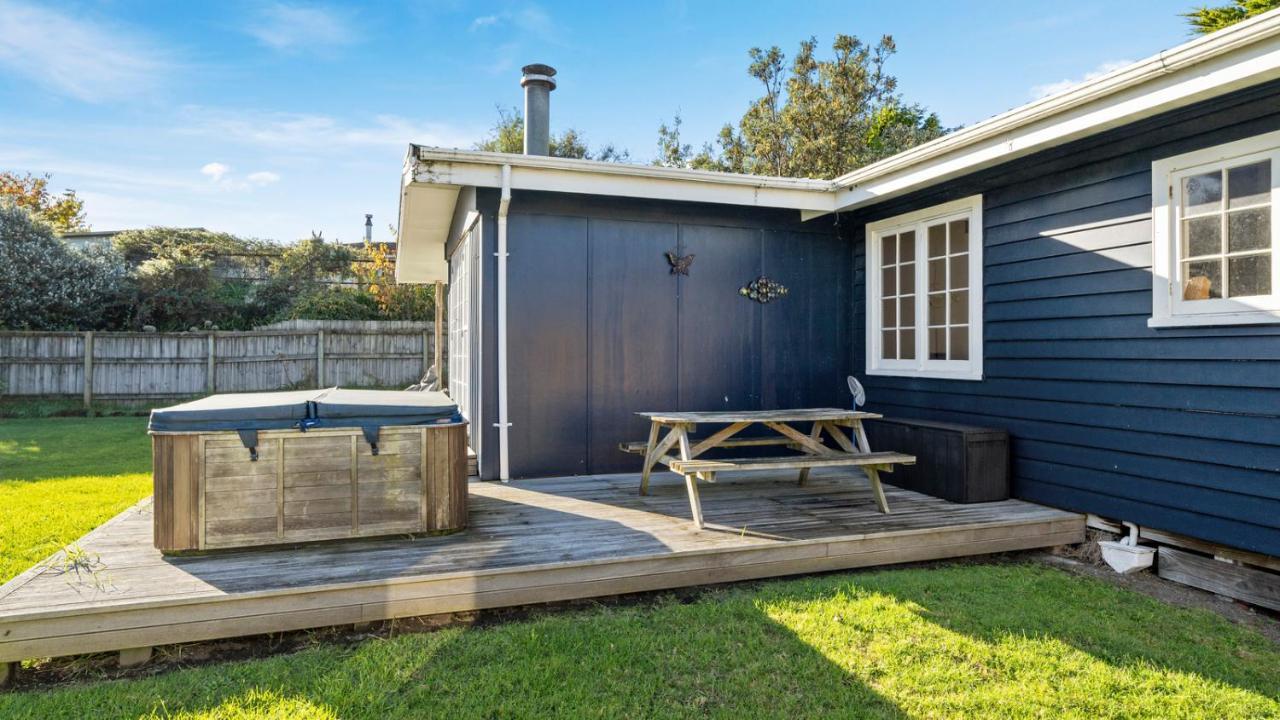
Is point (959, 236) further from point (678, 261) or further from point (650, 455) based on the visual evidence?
point (650, 455)

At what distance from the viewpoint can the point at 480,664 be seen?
94.2 inches

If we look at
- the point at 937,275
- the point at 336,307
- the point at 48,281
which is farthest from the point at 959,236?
the point at 48,281

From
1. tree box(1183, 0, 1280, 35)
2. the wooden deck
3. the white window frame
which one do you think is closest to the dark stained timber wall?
the wooden deck

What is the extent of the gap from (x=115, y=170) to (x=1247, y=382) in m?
25.1

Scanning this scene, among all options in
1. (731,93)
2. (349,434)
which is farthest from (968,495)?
(731,93)

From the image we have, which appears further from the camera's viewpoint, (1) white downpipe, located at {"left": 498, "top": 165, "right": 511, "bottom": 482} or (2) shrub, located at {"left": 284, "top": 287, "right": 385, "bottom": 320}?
(2) shrub, located at {"left": 284, "top": 287, "right": 385, "bottom": 320}

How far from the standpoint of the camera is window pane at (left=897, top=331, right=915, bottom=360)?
16.8 ft

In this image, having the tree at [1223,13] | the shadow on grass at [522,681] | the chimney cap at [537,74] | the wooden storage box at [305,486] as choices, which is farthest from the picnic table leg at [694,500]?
the tree at [1223,13]

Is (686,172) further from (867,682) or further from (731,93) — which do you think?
(731,93)

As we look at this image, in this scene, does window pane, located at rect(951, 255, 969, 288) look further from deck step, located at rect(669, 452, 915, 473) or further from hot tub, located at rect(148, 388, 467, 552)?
hot tub, located at rect(148, 388, 467, 552)

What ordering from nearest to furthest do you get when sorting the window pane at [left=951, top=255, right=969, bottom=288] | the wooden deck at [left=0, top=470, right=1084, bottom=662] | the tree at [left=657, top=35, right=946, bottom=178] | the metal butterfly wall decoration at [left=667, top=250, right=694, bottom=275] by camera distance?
the wooden deck at [left=0, top=470, right=1084, bottom=662] → the window pane at [left=951, top=255, right=969, bottom=288] → the metal butterfly wall decoration at [left=667, top=250, right=694, bottom=275] → the tree at [left=657, top=35, right=946, bottom=178]

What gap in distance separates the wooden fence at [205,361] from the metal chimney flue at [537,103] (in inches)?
286

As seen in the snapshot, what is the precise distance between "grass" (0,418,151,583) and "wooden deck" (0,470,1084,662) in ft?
1.93

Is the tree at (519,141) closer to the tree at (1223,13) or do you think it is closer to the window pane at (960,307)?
the tree at (1223,13)
